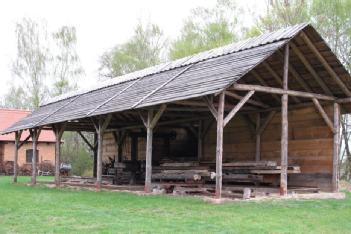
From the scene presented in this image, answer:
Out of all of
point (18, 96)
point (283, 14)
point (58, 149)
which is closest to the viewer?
point (58, 149)

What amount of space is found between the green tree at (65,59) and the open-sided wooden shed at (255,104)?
21.8m

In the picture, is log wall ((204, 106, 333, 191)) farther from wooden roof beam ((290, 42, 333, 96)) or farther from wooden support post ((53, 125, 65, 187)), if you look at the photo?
wooden support post ((53, 125, 65, 187))

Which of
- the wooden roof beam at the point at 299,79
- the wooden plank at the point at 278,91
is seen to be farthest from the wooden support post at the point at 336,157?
the wooden roof beam at the point at 299,79

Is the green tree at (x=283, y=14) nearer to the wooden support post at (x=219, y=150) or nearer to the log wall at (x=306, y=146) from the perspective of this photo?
the log wall at (x=306, y=146)

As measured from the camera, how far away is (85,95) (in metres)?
25.0

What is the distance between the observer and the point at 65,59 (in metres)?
44.2

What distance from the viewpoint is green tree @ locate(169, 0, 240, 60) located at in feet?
113

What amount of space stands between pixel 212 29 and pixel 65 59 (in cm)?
1509

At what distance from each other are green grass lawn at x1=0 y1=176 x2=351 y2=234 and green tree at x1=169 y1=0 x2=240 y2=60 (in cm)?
2090

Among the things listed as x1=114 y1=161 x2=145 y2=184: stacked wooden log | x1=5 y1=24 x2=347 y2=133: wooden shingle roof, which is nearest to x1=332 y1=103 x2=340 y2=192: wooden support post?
x1=5 y1=24 x2=347 y2=133: wooden shingle roof

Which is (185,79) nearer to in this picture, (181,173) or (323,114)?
(181,173)

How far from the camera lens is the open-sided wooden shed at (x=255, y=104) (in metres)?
14.6

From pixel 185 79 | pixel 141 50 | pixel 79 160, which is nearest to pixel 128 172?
pixel 185 79

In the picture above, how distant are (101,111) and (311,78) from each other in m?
7.01
